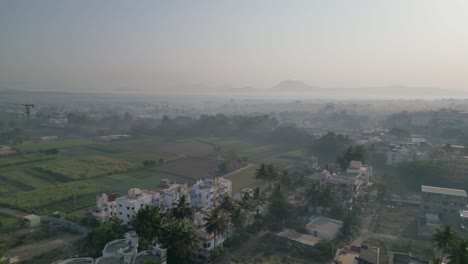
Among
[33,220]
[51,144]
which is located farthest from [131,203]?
[51,144]

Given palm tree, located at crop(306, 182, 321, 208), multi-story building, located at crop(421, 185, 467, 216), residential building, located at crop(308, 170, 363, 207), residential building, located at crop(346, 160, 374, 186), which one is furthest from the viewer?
residential building, located at crop(346, 160, 374, 186)

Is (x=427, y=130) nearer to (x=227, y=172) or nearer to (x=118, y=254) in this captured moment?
(x=227, y=172)

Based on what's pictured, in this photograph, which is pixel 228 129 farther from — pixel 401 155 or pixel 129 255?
pixel 129 255

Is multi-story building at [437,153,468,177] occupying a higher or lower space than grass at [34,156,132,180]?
higher

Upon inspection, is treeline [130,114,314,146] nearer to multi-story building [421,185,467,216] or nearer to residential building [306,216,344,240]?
multi-story building [421,185,467,216]

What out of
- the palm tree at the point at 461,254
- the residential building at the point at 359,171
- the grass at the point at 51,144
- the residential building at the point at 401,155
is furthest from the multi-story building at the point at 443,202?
the grass at the point at 51,144

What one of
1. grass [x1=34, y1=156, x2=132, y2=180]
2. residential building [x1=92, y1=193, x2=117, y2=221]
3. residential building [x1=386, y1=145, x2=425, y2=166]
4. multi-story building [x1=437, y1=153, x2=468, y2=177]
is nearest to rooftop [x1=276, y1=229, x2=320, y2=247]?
residential building [x1=92, y1=193, x2=117, y2=221]

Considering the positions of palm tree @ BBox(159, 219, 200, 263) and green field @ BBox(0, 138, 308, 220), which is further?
green field @ BBox(0, 138, 308, 220)

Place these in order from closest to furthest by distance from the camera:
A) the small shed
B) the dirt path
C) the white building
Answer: the dirt path < the small shed < the white building
